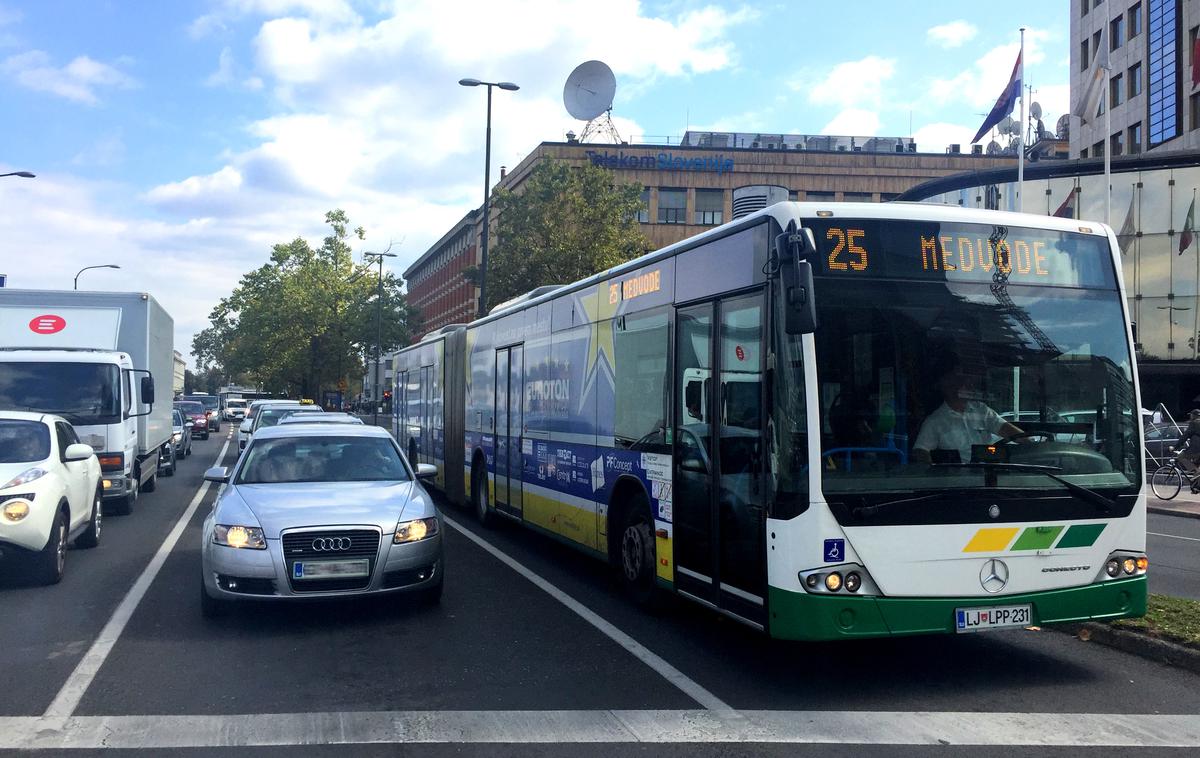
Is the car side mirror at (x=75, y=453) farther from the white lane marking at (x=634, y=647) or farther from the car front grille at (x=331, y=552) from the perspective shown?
the white lane marking at (x=634, y=647)

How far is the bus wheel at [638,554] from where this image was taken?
872 cm

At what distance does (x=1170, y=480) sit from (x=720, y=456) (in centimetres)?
1811

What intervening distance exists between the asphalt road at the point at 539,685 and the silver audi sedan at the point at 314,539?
1.13 feet

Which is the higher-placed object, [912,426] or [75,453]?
[912,426]

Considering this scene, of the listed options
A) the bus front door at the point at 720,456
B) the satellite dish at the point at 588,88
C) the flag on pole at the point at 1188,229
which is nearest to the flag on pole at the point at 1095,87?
the flag on pole at the point at 1188,229

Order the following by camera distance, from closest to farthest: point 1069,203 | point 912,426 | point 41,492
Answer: point 912,426, point 41,492, point 1069,203

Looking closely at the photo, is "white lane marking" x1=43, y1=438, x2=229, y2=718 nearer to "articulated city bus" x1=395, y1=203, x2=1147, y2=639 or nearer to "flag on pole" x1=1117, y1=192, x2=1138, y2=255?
"articulated city bus" x1=395, y1=203, x2=1147, y2=639

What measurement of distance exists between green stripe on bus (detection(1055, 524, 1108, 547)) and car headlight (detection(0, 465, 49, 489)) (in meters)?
8.50

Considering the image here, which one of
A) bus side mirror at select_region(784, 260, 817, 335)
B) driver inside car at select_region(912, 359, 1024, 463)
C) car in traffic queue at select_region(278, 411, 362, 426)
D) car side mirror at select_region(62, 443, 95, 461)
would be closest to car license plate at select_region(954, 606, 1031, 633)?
driver inside car at select_region(912, 359, 1024, 463)

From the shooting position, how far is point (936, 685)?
21.9ft

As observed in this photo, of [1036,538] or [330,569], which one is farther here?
[330,569]

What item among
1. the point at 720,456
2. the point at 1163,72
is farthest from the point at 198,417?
the point at 720,456

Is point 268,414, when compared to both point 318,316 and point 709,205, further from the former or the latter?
point 318,316

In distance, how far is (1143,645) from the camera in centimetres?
734
